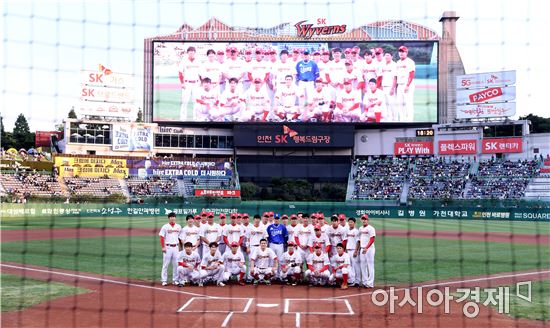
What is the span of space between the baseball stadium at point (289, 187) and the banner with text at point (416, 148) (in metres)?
0.11

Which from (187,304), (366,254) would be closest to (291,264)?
(366,254)

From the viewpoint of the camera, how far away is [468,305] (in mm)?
8711

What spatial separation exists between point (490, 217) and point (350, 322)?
76.5ft

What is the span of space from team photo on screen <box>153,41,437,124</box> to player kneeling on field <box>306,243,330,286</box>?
3159 centimetres

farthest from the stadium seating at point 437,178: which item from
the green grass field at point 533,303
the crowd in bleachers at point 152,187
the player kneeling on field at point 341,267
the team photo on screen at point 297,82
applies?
the player kneeling on field at point 341,267

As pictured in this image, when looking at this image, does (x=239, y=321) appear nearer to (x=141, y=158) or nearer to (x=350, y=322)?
(x=350, y=322)

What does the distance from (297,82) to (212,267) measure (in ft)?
108

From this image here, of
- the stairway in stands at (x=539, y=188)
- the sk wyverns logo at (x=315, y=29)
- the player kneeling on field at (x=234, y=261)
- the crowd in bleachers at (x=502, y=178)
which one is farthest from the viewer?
the sk wyverns logo at (x=315, y=29)

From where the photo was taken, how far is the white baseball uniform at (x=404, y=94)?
1630 inches

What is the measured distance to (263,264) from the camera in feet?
33.4

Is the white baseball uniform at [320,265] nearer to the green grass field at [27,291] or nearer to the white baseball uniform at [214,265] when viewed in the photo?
the white baseball uniform at [214,265]

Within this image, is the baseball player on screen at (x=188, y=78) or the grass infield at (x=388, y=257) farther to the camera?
the baseball player on screen at (x=188, y=78)

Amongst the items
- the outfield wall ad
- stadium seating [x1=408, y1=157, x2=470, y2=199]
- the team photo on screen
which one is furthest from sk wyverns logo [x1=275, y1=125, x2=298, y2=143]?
the outfield wall ad

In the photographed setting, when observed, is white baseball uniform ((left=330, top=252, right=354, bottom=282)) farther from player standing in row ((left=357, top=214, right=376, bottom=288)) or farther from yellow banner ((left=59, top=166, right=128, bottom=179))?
yellow banner ((left=59, top=166, right=128, bottom=179))
